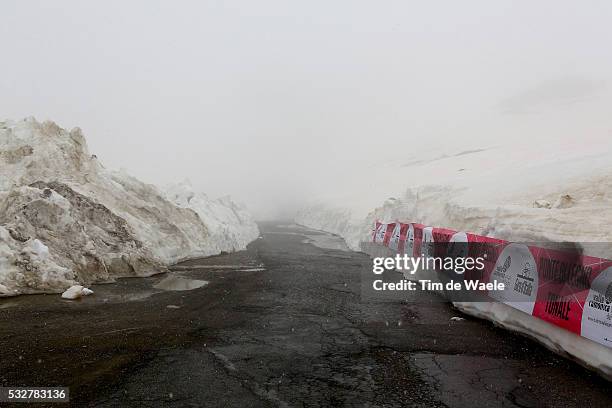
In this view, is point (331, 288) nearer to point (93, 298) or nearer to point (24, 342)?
point (93, 298)

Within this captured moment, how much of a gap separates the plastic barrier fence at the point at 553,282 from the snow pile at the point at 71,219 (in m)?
12.4

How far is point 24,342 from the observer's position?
7.75 meters

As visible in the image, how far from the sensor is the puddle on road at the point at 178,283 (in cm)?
1344

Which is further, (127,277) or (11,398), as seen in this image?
(127,277)

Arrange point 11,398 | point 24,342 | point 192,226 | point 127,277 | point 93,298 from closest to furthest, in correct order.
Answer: point 11,398
point 24,342
point 93,298
point 127,277
point 192,226

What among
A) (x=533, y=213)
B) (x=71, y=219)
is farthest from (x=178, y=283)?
(x=533, y=213)

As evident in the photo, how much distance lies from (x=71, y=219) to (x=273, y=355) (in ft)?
34.9

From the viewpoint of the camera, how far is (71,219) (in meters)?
14.3

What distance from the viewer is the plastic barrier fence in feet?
22.6

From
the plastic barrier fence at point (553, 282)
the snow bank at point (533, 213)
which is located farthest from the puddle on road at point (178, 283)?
the plastic barrier fence at point (553, 282)

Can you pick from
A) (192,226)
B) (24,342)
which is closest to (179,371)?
(24,342)

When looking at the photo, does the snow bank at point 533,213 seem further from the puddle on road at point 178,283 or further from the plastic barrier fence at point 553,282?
the puddle on road at point 178,283

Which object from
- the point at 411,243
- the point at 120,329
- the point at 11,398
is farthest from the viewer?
the point at 411,243

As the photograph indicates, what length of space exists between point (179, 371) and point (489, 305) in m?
7.74
